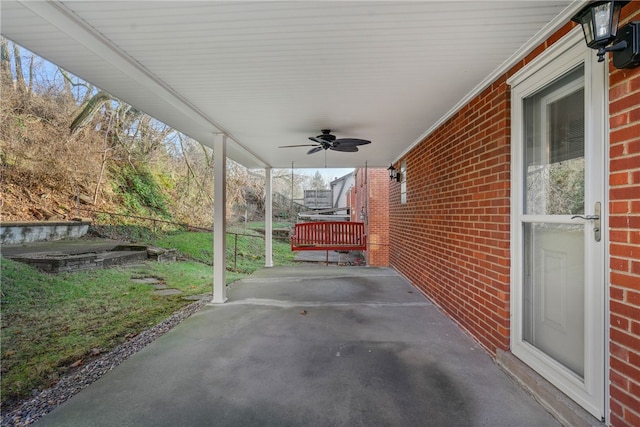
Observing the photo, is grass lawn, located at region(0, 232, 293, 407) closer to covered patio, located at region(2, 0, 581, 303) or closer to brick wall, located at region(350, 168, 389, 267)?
covered patio, located at region(2, 0, 581, 303)

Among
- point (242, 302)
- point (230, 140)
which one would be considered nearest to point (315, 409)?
point (242, 302)

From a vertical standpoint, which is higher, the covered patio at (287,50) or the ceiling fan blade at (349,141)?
the covered patio at (287,50)

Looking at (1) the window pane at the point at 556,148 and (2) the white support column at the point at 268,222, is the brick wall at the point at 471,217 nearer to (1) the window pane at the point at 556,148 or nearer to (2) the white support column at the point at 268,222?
(1) the window pane at the point at 556,148

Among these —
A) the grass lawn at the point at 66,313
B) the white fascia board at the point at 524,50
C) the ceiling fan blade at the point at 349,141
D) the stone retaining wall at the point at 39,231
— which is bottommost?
the grass lawn at the point at 66,313

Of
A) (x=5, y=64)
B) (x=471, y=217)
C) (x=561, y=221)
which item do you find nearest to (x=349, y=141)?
(x=471, y=217)

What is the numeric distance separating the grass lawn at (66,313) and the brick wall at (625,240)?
4192mm

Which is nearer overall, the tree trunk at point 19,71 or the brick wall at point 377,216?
the tree trunk at point 19,71

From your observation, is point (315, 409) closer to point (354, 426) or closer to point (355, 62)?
point (354, 426)

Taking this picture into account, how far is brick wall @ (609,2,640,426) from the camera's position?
1348mm

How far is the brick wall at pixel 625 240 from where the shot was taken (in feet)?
4.42

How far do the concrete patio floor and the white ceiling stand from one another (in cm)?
256

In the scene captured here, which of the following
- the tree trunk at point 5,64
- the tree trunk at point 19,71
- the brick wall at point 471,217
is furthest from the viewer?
the tree trunk at point 19,71

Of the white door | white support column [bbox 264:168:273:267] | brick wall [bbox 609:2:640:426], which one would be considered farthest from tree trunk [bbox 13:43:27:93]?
brick wall [bbox 609:2:640:426]

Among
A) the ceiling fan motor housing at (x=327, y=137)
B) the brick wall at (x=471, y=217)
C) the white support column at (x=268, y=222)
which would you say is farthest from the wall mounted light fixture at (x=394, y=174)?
the white support column at (x=268, y=222)
